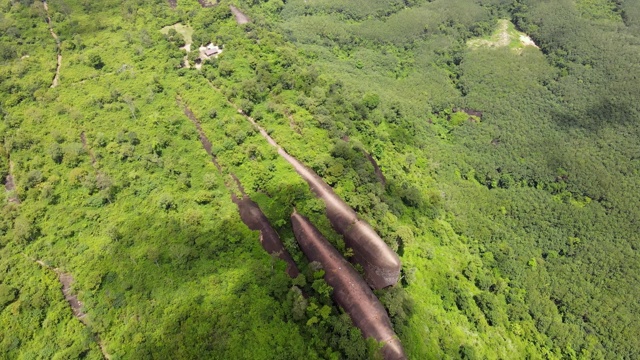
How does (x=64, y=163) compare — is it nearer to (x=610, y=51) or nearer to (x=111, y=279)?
(x=111, y=279)

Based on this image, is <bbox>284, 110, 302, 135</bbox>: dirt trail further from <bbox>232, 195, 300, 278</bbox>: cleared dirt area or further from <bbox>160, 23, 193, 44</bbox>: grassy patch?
<bbox>160, 23, 193, 44</bbox>: grassy patch

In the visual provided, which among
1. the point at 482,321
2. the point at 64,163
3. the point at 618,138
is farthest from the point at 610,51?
the point at 64,163

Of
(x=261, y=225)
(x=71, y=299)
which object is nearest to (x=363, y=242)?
(x=261, y=225)

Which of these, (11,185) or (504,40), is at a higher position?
(11,185)

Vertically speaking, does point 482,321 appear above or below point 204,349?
below

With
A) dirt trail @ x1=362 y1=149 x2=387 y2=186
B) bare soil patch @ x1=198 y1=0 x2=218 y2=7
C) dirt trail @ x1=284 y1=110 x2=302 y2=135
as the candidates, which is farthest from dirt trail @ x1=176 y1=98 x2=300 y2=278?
bare soil patch @ x1=198 y1=0 x2=218 y2=7

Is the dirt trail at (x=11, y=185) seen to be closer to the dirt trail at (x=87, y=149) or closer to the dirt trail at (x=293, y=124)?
the dirt trail at (x=87, y=149)

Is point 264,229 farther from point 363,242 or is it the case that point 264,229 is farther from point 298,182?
point 363,242
